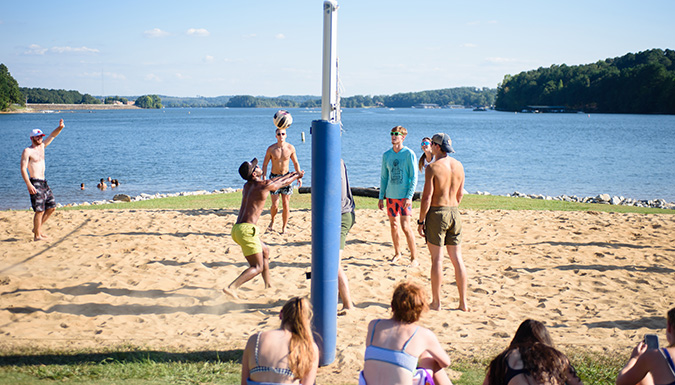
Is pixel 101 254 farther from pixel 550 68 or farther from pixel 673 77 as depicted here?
pixel 550 68

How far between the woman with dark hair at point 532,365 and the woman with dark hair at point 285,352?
3.49 feet

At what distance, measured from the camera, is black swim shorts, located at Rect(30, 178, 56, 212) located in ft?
28.5

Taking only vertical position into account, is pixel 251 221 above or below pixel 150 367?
above

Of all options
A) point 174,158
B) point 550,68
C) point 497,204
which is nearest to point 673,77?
point 550,68

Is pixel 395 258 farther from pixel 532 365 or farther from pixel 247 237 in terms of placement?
pixel 532 365

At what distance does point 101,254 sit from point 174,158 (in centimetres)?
3539

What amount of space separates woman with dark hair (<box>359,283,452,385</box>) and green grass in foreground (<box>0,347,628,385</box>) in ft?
3.73

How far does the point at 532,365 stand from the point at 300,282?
4.53 m

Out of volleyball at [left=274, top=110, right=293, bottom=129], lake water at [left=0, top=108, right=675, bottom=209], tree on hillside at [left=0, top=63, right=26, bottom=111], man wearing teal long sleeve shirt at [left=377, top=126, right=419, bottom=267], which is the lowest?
lake water at [left=0, top=108, right=675, bottom=209]

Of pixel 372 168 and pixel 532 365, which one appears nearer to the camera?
pixel 532 365

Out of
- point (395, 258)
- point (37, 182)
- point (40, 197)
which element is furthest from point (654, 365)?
point (37, 182)

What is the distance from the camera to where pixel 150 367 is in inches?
172

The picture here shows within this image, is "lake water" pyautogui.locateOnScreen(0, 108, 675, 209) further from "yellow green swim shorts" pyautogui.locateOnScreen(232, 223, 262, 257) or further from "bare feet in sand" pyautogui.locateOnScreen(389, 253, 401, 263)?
"yellow green swim shorts" pyautogui.locateOnScreen(232, 223, 262, 257)

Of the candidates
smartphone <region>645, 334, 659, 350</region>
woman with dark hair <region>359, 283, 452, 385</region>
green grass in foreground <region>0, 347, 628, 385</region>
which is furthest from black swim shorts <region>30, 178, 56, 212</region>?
smartphone <region>645, 334, 659, 350</region>
